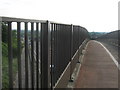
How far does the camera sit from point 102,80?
28.5ft

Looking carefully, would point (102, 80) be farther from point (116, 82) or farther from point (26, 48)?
point (26, 48)

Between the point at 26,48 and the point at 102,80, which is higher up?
the point at 26,48

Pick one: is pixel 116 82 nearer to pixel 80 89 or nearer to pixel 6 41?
pixel 80 89

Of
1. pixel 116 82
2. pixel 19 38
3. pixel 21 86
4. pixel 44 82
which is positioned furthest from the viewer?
pixel 116 82

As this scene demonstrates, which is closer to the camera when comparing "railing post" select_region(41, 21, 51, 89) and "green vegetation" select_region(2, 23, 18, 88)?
"green vegetation" select_region(2, 23, 18, 88)

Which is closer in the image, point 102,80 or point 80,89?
point 80,89

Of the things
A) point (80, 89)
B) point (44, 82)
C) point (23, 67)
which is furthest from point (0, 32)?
point (80, 89)

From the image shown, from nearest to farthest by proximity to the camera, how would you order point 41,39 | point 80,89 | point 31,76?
1. point 31,76
2. point 41,39
3. point 80,89

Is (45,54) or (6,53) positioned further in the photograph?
(45,54)

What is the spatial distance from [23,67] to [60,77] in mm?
3288

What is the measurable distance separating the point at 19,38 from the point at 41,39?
1.22m

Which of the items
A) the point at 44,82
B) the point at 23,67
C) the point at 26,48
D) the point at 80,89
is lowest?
the point at 80,89

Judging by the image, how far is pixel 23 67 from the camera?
319 centimetres

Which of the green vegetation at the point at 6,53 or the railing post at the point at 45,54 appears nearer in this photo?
the green vegetation at the point at 6,53
